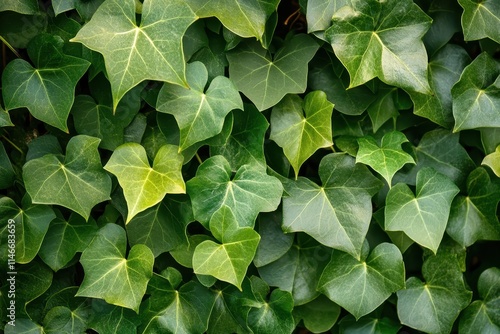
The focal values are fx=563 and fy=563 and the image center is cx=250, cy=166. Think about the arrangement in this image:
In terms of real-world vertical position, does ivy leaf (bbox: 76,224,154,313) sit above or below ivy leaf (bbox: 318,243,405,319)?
above

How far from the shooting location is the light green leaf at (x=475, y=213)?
147cm

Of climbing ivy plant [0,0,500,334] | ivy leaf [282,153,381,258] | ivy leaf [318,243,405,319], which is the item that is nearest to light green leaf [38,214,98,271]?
climbing ivy plant [0,0,500,334]

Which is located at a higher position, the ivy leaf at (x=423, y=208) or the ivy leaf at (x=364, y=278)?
the ivy leaf at (x=423, y=208)

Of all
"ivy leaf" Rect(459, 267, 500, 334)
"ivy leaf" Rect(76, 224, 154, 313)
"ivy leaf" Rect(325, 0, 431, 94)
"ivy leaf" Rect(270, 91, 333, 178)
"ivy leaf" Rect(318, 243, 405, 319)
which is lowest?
"ivy leaf" Rect(459, 267, 500, 334)

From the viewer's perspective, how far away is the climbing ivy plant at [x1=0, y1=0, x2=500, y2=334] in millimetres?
1271

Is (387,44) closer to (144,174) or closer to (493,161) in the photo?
(493,161)

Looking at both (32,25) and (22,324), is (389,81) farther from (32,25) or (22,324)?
(22,324)

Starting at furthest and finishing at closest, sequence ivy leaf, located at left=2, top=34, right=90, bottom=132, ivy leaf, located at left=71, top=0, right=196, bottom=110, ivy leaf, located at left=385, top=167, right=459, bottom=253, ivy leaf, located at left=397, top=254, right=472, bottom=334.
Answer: ivy leaf, located at left=397, top=254, right=472, bottom=334, ivy leaf, located at left=385, top=167, right=459, bottom=253, ivy leaf, located at left=2, top=34, right=90, bottom=132, ivy leaf, located at left=71, top=0, right=196, bottom=110

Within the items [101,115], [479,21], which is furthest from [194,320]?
[479,21]

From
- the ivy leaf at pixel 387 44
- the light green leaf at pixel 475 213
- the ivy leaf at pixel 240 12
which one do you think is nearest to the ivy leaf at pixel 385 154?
the ivy leaf at pixel 387 44

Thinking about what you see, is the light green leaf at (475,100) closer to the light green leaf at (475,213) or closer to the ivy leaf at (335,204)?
the light green leaf at (475,213)

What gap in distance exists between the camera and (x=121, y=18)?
3.91ft

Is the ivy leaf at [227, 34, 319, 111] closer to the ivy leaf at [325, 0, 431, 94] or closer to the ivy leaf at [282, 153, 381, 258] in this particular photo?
the ivy leaf at [325, 0, 431, 94]

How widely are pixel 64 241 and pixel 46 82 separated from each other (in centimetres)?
39
